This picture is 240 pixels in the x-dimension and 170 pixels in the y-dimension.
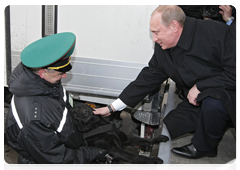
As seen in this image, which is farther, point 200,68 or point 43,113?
point 200,68

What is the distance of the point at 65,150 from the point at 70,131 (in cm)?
16

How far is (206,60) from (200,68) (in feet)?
0.31

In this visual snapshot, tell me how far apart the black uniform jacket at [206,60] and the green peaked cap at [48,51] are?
1.08 meters

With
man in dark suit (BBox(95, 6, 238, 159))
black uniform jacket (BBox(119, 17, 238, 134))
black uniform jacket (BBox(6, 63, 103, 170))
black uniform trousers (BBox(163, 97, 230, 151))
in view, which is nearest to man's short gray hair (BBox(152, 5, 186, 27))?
man in dark suit (BBox(95, 6, 238, 159))

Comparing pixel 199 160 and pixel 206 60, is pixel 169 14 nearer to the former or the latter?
pixel 206 60

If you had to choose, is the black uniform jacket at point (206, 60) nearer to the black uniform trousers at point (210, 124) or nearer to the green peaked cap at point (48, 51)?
the black uniform trousers at point (210, 124)

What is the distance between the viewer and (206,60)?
2.28 m

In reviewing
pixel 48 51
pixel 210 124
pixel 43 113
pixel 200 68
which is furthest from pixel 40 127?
pixel 200 68

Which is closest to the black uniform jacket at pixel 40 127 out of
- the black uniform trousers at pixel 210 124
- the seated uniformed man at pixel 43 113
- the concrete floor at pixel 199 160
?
the seated uniformed man at pixel 43 113

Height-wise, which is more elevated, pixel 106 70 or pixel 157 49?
pixel 157 49

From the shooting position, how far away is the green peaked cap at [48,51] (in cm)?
177
